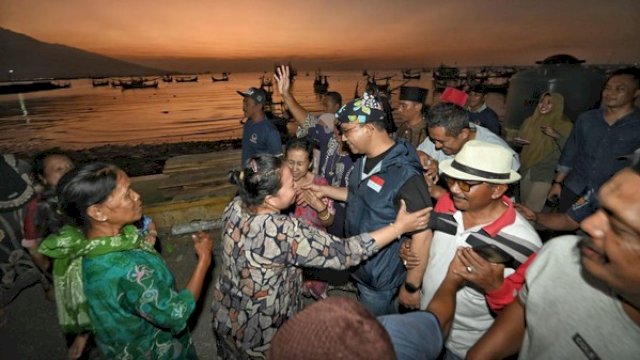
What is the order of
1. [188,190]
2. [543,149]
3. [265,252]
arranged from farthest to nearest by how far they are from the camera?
[188,190]
[543,149]
[265,252]

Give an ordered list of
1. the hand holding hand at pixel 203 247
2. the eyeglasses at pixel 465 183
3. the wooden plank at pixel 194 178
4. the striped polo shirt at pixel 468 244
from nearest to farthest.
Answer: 1. the striped polo shirt at pixel 468 244
2. the eyeglasses at pixel 465 183
3. the hand holding hand at pixel 203 247
4. the wooden plank at pixel 194 178

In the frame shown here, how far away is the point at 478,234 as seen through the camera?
2156 mm

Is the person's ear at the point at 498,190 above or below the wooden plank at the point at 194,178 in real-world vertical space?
above

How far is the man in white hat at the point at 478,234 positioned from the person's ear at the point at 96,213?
240cm

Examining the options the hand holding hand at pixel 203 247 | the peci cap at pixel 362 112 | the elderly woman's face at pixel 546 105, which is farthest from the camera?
the elderly woman's face at pixel 546 105

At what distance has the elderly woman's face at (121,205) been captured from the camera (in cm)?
198

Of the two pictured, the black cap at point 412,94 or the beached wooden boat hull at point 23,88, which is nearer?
the black cap at point 412,94

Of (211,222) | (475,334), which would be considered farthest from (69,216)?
(211,222)

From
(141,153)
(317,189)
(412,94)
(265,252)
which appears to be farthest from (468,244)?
(141,153)

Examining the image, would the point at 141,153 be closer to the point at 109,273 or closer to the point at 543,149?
the point at 109,273

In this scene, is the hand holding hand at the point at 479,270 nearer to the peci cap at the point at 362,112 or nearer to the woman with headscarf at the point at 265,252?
the woman with headscarf at the point at 265,252

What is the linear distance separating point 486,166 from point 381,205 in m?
0.96

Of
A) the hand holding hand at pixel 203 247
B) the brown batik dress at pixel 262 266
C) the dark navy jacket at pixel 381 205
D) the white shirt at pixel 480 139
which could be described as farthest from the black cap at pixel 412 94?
the hand holding hand at pixel 203 247

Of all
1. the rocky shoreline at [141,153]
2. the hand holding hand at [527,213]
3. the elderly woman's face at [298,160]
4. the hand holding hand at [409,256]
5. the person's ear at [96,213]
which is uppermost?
the person's ear at [96,213]
